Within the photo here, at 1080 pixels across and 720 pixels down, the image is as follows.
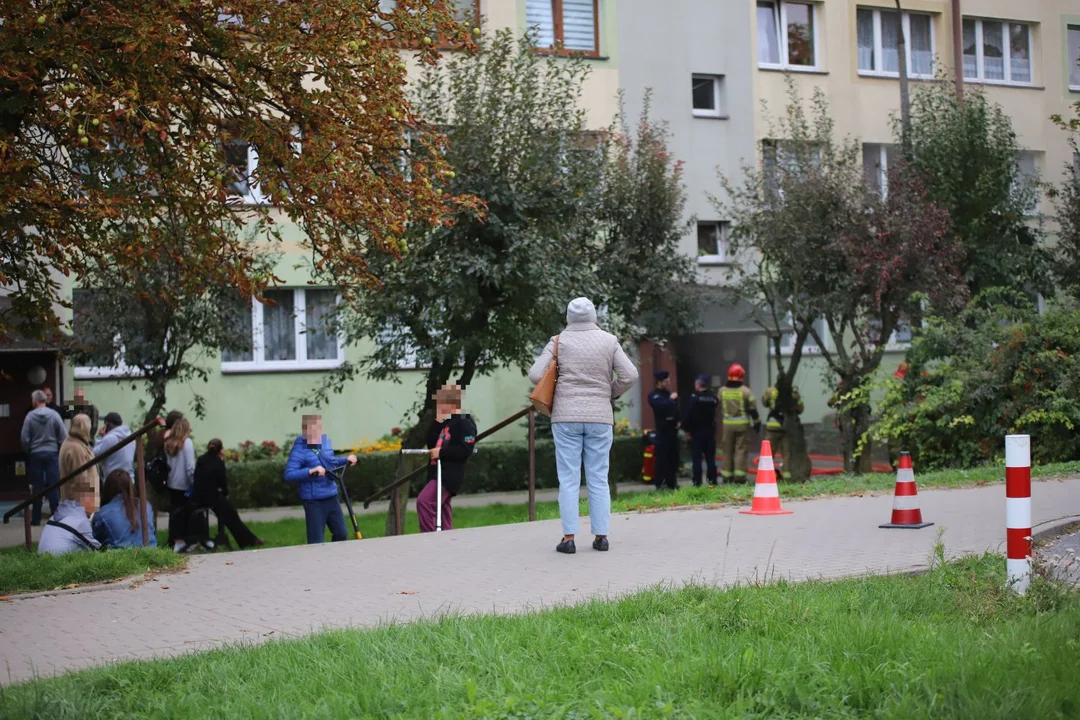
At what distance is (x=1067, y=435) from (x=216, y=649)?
1275 centimetres

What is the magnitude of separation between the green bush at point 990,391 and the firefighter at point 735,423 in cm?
316

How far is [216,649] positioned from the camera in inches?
236

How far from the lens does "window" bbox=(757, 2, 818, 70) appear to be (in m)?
28.1

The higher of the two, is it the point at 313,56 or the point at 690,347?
the point at 313,56

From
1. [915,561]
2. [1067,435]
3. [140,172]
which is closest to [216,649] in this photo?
[915,561]

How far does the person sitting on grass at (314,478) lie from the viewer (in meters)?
12.0

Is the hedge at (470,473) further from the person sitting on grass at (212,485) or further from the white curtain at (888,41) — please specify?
the white curtain at (888,41)

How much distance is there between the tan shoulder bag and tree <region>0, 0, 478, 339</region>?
2010mm

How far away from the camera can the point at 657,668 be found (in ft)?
16.2

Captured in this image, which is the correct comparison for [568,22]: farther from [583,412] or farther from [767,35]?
[583,412]

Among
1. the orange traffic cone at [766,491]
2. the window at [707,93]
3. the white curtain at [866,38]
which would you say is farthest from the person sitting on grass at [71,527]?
the white curtain at [866,38]

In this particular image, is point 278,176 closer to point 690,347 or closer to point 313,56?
point 313,56

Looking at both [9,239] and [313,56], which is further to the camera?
[9,239]

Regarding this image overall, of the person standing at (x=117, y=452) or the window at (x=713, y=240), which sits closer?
the person standing at (x=117, y=452)
